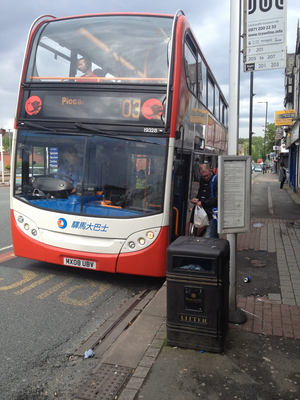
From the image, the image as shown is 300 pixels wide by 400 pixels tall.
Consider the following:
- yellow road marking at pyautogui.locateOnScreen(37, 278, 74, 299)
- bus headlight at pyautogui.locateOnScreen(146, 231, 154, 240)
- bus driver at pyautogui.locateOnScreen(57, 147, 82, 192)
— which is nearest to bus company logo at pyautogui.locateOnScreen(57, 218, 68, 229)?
bus driver at pyautogui.locateOnScreen(57, 147, 82, 192)

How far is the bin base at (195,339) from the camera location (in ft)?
12.3

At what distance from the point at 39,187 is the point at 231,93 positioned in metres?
3.57

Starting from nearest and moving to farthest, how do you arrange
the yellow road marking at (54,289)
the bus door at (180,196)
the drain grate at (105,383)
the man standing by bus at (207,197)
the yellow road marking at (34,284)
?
the drain grate at (105,383) → the yellow road marking at (54,289) → the yellow road marking at (34,284) → the bus door at (180,196) → the man standing by bus at (207,197)

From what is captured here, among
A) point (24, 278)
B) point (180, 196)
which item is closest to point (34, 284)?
point (24, 278)

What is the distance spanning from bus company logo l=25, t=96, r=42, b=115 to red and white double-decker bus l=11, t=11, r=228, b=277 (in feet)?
0.06

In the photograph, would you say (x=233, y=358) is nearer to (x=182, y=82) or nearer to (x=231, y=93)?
(x=231, y=93)

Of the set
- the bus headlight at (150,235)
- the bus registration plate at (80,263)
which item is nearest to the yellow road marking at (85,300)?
the bus registration plate at (80,263)

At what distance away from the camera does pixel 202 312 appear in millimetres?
3807

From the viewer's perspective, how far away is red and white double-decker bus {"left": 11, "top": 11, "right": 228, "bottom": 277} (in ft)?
19.2

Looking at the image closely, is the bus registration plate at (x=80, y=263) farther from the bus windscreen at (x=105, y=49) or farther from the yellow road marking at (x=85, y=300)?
the bus windscreen at (x=105, y=49)

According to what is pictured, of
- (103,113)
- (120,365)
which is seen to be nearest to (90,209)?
(103,113)

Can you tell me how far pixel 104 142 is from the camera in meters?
6.02

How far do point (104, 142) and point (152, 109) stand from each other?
91 centimetres

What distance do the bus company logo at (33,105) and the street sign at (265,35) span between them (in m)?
3.41
